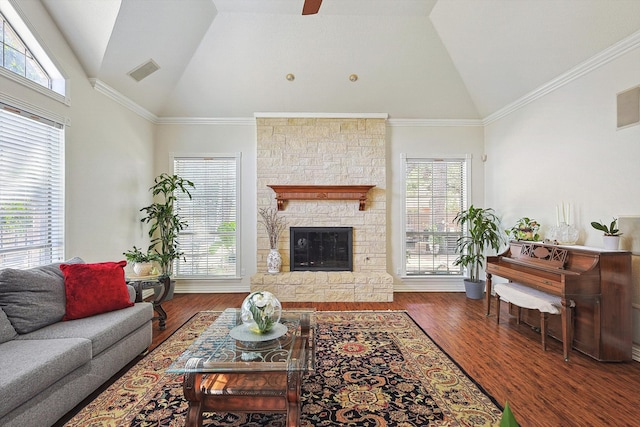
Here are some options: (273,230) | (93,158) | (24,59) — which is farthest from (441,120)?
(24,59)

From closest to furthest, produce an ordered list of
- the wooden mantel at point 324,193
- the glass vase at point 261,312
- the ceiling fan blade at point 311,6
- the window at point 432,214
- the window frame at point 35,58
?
the glass vase at point 261,312 < the ceiling fan blade at point 311,6 < the window frame at point 35,58 < the wooden mantel at point 324,193 < the window at point 432,214

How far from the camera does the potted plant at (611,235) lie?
9.16ft

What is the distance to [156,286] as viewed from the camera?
3.40m

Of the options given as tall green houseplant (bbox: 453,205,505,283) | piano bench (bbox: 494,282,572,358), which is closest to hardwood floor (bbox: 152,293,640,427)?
piano bench (bbox: 494,282,572,358)

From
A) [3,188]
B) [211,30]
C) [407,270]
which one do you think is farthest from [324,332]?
[211,30]

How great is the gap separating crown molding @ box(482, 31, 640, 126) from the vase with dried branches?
3.83 meters

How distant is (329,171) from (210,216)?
2135mm

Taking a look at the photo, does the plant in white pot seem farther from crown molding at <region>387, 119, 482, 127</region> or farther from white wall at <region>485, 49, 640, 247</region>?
white wall at <region>485, 49, 640, 247</region>

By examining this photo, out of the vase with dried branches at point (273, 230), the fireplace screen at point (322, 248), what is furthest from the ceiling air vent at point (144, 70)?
the fireplace screen at point (322, 248)

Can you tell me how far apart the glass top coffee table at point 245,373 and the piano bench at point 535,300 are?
2.32 metres

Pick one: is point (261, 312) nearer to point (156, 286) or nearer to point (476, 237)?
point (156, 286)

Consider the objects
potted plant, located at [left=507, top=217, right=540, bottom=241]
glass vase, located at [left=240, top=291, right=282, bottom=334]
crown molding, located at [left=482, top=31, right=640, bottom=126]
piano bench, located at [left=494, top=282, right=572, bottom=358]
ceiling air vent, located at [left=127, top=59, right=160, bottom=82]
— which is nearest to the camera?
glass vase, located at [left=240, top=291, right=282, bottom=334]

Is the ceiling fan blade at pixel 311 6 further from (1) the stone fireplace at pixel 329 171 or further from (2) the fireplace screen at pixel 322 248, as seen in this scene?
(2) the fireplace screen at pixel 322 248

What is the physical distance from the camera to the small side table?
10.5 feet
